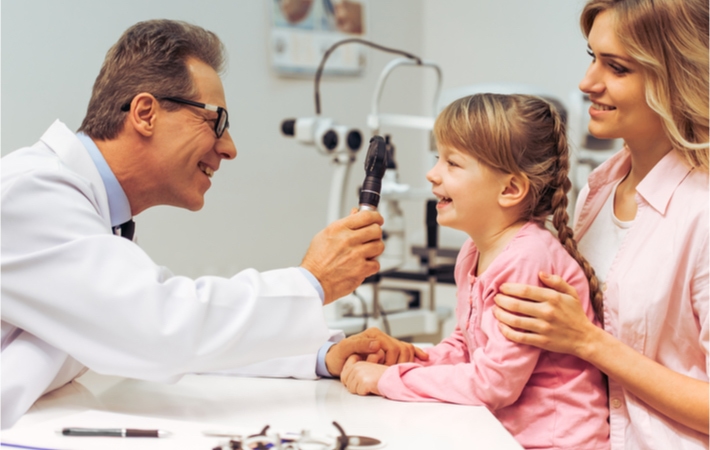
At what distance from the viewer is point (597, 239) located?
51.7 inches

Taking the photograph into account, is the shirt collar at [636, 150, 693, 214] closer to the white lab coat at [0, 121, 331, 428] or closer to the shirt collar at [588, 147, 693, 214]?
the shirt collar at [588, 147, 693, 214]

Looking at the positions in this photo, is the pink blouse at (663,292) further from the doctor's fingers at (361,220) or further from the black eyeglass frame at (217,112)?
the black eyeglass frame at (217,112)

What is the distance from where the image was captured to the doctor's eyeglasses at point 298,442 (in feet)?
2.82

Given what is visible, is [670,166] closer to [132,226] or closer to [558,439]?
[558,439]

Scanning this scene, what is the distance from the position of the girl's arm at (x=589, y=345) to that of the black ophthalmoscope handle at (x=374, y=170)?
0.27m

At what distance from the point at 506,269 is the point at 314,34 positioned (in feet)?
9.32

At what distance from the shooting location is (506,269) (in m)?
1.16

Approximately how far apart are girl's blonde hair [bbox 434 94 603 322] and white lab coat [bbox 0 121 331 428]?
1.51 ft

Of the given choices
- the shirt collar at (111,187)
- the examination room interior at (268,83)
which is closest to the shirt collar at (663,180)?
the shirt collar at (111,187)

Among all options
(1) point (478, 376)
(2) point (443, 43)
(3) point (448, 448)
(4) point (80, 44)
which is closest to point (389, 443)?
(3) point (448, 448)

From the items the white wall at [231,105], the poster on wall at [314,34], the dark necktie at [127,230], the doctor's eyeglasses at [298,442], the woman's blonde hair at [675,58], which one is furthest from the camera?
the poster on wall at [314,34]

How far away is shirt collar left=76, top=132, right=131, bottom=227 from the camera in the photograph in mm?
1370

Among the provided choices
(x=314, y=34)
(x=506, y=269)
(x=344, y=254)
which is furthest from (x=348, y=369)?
(x=314, y=34)

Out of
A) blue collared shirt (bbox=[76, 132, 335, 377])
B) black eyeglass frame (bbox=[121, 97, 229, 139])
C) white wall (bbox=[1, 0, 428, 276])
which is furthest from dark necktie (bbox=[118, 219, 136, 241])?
white wall (bbox=[1, 0, 428, 276])
